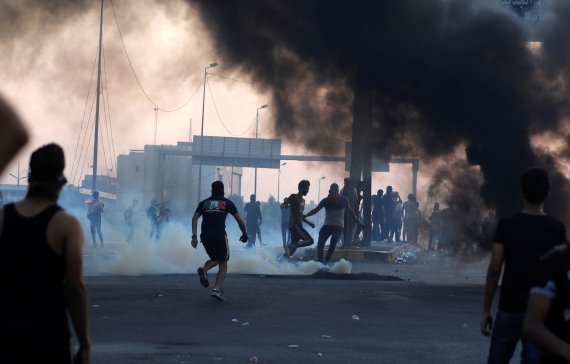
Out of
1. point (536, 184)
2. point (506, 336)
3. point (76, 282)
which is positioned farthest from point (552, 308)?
point (506, 336)

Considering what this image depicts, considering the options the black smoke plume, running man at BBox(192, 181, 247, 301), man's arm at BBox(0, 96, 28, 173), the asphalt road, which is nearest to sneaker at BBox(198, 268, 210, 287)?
running man at BBox(192, 181, 247, 301)

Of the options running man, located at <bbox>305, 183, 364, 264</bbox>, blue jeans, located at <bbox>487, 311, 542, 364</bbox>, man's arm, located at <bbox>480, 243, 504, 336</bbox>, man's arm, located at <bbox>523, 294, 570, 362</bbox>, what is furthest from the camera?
running man, located at <bbox>305, 183, 364, 264</bbox>

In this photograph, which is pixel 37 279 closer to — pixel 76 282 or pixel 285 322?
pixel 76 282

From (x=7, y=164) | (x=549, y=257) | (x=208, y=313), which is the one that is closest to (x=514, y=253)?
(x=549, y=257)

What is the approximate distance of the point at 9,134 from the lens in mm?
2568

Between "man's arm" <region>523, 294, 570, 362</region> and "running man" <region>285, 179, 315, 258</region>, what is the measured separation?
52.7 ft

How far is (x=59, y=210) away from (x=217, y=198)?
31.8 ft

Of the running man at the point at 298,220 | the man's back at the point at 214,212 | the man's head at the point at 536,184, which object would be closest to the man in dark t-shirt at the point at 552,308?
the man's head at the point at 536,184

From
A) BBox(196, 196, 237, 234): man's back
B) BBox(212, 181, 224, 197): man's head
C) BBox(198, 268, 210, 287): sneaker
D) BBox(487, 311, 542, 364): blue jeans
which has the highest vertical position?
BBox(212, 181, 224, 197): man's head

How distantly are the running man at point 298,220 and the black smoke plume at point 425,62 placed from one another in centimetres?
183

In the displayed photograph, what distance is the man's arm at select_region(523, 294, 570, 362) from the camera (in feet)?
11.4

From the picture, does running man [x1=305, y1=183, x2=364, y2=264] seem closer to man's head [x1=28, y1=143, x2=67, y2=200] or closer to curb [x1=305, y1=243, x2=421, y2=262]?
curb [x1=305, y1=243, x2=421, y2=262]

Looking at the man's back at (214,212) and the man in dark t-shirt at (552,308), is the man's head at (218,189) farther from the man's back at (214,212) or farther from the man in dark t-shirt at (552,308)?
the man in dark t-shirt at (552,308)

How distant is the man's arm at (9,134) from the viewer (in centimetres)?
252
